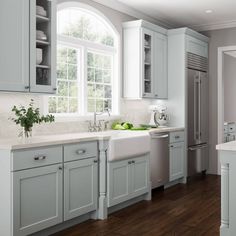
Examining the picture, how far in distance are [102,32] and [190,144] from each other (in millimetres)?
2362

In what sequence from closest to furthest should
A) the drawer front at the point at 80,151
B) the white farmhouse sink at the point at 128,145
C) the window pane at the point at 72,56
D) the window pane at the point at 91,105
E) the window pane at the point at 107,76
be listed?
the drawer front at the point at 80,151 → the white farmhouse sink at the point at 128,145 → the window pane at the point at 72,56 → the window pane at the point at 91,105 → the window pane at the point at 107,76

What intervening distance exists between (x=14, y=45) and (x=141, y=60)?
8.01ft

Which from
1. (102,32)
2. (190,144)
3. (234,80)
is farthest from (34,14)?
(234,80)

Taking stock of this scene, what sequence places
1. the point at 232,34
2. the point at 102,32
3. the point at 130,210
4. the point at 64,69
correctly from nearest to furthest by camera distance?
the point at 130,210 < the point at 64,69 < the point at 102,32 < the point at 232,34

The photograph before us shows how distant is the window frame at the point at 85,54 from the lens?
181 inches

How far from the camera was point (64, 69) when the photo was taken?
4680 millimetres

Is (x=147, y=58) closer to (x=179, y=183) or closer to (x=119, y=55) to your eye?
(x=119, y=55)

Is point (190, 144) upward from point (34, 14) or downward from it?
downward

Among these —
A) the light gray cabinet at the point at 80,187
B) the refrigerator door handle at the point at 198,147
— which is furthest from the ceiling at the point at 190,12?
the light gray cabinet at the point at 80,187

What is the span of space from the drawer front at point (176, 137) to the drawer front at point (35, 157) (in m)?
2.58

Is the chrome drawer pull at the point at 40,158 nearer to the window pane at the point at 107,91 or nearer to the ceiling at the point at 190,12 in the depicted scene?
the window pane at the point at 107,91

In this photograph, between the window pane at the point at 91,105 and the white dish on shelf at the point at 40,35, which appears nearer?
the white dish on shelf at the point at 40,35

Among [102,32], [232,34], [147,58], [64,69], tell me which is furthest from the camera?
[232,34]

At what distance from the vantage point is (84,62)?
4922mm
